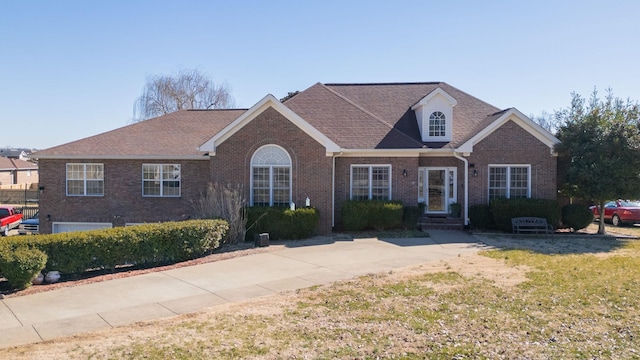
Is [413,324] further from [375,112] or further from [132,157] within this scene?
[375,112]

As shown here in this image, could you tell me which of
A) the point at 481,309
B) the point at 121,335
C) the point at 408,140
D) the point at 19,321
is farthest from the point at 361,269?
the point at 408,140

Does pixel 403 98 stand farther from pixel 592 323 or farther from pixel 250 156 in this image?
pixel 592 323

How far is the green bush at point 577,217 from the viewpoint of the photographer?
1902 cm

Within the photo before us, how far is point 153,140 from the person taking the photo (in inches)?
846

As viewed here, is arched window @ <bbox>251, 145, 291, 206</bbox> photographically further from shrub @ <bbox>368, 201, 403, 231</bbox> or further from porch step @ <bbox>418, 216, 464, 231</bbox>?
porch step @ <bbox>418, 216, 464, 231</bbox>

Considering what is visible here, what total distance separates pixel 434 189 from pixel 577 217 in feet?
19.5

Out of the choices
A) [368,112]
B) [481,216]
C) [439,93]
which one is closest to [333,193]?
[368,112]

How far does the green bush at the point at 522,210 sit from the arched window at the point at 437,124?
4.42 metres

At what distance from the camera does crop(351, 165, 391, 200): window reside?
19703 mm

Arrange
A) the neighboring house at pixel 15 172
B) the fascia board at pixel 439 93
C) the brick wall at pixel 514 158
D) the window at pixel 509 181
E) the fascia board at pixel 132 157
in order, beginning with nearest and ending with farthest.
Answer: the brick wall at pixel 514 158
the window at pixel 509 181
the fascia board at pixel 132 157
the fascia board at pixel 439 93
the neighboring house at pixel 15 172

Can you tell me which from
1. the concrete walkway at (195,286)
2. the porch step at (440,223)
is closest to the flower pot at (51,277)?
the concrete walkway at (195,286)

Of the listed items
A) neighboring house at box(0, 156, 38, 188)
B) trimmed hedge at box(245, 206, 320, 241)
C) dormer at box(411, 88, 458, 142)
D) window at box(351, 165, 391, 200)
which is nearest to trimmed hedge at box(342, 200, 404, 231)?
window at box(351, 165, 391, 200)

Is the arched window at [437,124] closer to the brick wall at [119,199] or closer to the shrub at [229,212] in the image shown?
the shrub at [229,212]

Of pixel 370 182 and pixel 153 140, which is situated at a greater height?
pixel 153 140
